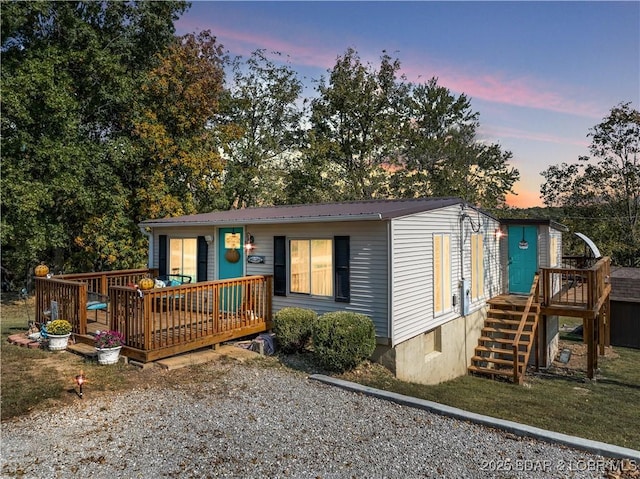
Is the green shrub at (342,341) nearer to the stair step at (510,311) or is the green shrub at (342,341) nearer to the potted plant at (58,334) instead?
the potted plant at (58,334)

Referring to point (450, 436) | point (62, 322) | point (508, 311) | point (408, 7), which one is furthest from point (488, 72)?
point (62, 322)

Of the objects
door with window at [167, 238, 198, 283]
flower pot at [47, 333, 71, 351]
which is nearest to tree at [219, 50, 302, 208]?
door with window at [167, 238, 198, 283]

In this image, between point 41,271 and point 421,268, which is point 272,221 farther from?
point 41,271

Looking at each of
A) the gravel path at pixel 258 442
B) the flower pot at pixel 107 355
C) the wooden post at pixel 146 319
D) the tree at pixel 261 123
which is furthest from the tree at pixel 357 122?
the gravel path at pixel 258 442

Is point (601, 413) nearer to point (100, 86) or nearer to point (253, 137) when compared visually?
point (100, 86)

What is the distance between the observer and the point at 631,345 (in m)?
16.6

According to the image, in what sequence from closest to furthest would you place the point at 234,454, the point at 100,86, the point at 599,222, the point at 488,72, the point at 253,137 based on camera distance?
1. the point at 234,454
2. the point at 488,72
3. the point at 100,86
4. the point at 253,137
5. the point at 599,222

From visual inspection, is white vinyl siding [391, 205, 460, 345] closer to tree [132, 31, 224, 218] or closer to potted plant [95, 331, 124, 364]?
potted plant [95, 331, 124, 364]

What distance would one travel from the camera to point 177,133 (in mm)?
19078

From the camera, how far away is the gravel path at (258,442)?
4.14 metres

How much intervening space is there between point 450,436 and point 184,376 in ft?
13.3

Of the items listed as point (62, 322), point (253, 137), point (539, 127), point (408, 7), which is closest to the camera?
point (62, 322)

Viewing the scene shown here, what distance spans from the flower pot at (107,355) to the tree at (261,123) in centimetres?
1674

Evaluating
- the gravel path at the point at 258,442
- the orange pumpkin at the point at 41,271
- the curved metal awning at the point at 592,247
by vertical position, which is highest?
the curved metal awning at the point at 592,247
